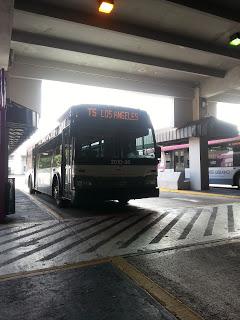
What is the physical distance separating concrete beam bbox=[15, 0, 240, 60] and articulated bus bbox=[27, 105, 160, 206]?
2.70 metres

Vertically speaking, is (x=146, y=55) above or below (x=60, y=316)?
above

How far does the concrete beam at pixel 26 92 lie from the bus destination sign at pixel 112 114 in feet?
21.6

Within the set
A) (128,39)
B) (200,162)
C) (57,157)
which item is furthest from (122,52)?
(200,162)

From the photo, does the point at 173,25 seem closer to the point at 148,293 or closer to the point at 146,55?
the point at 146,55

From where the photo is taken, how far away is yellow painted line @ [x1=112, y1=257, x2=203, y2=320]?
335 centimetres

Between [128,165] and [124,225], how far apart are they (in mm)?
2409

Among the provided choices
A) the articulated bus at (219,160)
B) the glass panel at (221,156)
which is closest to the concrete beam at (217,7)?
the articulated bus at (219,160)

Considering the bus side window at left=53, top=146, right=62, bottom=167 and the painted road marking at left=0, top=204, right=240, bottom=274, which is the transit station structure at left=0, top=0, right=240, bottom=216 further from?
the painted road marking at left=0, top=204, right=240, bottom=274

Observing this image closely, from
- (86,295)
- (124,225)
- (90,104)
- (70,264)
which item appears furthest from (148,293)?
(90,104)

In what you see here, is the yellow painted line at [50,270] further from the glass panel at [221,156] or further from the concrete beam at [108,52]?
the glass panel at [221,156]

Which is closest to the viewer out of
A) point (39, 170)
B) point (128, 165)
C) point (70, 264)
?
point (70, 264)

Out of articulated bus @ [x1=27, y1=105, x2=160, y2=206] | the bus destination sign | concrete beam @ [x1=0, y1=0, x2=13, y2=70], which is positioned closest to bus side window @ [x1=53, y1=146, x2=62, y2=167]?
articulated bus @ [x1=27, y1=105, x2=160, y2=206]

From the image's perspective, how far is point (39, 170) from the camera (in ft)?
52.3

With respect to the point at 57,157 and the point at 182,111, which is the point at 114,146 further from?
the point at 182,111
